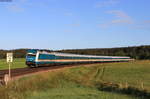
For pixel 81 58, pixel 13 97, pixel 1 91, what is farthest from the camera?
pixel 81 58

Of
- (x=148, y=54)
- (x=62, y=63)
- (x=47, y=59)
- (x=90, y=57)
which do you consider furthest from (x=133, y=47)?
(x=47, y=59)

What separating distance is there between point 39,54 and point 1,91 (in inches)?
1151

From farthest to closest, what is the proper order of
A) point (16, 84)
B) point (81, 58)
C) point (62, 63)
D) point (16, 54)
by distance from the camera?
1. point (16, 54)
2. point (81, 58)
3. point (62, 63)
4. point (16, 84)

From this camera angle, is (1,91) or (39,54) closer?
(1,91)

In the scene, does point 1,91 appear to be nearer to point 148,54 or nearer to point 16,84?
point 16,84

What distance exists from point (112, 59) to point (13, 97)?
83.2 meters

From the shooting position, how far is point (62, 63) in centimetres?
6178

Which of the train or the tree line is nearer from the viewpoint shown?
the train

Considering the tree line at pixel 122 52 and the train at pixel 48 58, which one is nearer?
the train at pixel 48 58

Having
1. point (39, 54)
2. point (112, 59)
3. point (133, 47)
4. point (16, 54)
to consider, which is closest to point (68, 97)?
point (39, 54)

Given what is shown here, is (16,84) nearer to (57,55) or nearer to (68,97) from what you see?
(68,97)

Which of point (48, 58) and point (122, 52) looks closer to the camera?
point (48, 58)

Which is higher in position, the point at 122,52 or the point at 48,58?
the point at 122,52

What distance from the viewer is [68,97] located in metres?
18.2
